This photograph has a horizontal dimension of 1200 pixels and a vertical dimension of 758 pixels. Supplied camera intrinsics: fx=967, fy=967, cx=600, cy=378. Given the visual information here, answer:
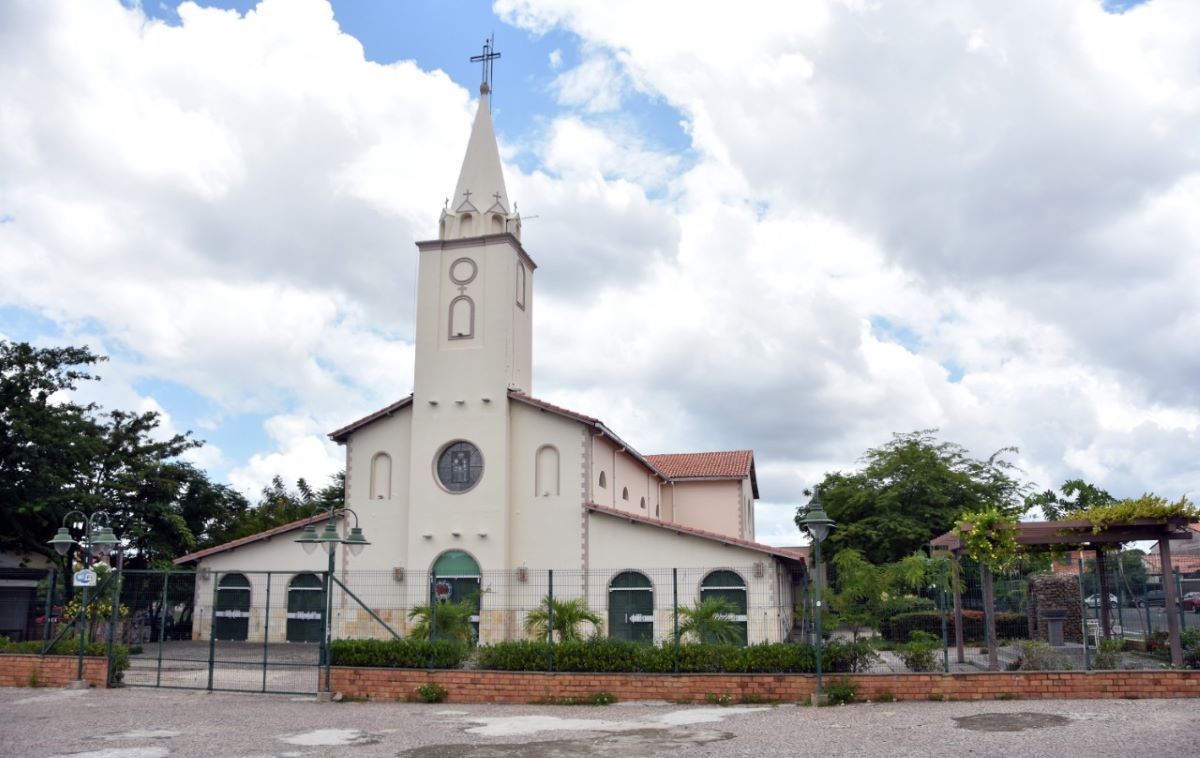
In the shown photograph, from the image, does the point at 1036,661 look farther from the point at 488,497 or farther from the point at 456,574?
the point at 456,574

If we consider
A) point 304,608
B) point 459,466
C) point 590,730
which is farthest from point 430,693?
point 304,608

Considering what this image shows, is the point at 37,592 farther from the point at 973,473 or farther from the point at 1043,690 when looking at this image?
the point at 973,473

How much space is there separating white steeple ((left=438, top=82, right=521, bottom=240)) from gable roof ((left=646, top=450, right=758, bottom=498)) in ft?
45.3

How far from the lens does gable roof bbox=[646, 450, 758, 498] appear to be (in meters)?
40.8

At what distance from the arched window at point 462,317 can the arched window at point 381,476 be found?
4.49 metres

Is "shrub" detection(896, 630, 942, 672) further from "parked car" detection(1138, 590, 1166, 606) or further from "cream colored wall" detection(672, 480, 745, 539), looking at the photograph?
"cream colored wall" detection(672, 480, 745, 539)

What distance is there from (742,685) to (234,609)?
19619 millimetres

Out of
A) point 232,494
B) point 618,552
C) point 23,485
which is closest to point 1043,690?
point 618,552

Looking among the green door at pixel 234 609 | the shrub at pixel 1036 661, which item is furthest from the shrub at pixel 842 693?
the green door at pixel 234 609

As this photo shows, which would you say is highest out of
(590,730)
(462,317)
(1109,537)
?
(462,317)

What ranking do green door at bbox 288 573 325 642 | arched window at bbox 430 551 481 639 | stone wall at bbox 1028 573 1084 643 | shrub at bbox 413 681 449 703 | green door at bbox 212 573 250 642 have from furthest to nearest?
green door at bbox 212 573 250 642, green door at bbox 288 573 325 642, arched window at bbox 430 551 481 639, stone wall at bbox 1028 573 1084 643, shrub at bbox 413 681 449 703

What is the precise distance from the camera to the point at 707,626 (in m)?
17.8

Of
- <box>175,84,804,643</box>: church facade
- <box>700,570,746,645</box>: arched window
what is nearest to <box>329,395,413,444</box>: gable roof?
<box>175,84,804,643</box>: church facade

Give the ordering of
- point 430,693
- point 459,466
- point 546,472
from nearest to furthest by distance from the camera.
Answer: point 430,693, point 546,472, point 459,466
